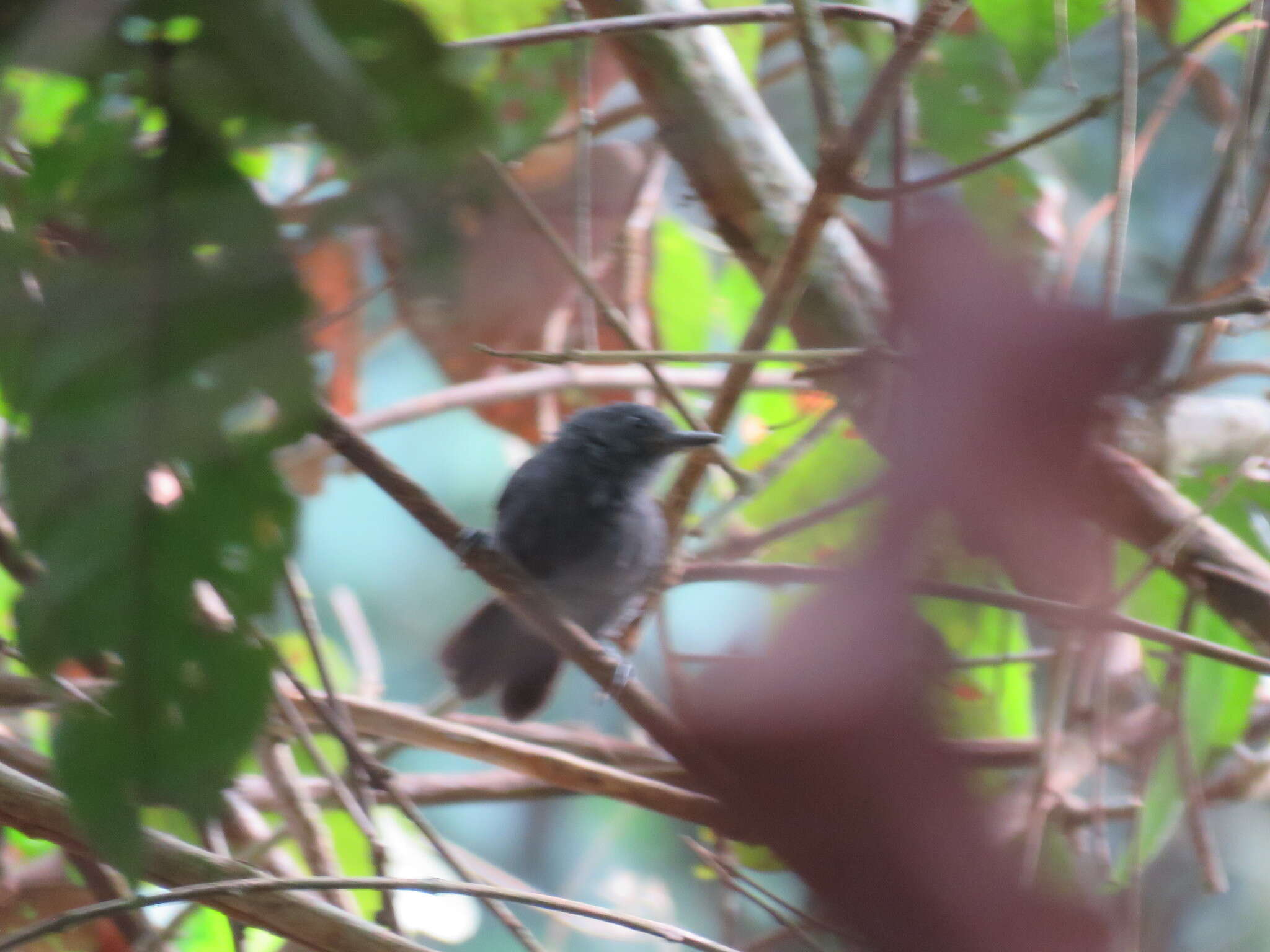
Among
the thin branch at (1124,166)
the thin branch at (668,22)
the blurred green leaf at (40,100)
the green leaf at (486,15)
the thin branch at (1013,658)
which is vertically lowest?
the thin branch at (1013,658)

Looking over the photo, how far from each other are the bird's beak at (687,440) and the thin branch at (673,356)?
0.86 feet

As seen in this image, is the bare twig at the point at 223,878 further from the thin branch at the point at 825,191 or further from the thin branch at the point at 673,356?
the thin branch at the point at 825,191

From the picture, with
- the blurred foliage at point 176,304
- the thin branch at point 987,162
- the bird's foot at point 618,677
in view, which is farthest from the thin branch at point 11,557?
the thin branch at point 987,162

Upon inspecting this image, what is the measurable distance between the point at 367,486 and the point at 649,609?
0.45 meters

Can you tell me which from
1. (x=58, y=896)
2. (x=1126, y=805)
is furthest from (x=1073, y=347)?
(x=58, y=896)

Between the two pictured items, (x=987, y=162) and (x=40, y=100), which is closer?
(x=40, y=100)

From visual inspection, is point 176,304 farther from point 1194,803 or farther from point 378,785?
point 1194,803

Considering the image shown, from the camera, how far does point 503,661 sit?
1565mm

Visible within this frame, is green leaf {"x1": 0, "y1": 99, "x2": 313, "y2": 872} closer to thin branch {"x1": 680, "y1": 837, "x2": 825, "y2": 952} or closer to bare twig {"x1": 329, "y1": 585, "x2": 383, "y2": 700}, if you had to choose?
thin branch {"x1": 680, "y1": 837, "x2": 825, "y2": 952}

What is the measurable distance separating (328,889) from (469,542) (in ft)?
1.00

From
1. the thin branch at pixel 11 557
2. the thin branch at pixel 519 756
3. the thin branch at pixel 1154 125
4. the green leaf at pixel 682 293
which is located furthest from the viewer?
the green leaf at pixel 682 293

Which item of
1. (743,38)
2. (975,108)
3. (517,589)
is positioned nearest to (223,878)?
(517,589)

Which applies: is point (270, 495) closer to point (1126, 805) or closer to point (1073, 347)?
point (1073, 347)

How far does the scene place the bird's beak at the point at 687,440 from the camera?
1400 mm
